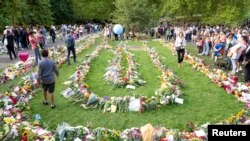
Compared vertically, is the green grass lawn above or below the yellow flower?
below

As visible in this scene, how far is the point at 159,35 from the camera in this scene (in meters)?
47.2

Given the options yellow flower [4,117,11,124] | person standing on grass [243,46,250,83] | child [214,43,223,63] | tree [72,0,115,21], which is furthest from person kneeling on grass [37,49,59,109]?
tree [72,0,115,21]

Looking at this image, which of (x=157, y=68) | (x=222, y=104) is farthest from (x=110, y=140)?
(x=157, y=68)

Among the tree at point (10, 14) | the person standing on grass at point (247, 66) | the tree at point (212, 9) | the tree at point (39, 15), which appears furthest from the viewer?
the tree at point (39, 15)

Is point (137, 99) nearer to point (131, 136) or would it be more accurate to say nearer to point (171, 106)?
point (171, 106)

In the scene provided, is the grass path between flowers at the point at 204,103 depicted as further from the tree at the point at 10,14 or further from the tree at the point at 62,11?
the tree at the point at 62,11

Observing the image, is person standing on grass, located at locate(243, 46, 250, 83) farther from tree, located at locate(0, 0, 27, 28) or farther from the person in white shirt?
tree, located at locate(0, 0, 27, 28)

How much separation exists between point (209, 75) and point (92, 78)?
16.4ft

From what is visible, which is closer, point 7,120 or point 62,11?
point 7,120

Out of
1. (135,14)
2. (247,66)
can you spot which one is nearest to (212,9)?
(135,14)

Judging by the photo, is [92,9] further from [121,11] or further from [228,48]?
[228,48]

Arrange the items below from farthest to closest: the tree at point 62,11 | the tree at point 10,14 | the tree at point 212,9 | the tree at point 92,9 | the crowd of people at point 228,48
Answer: the tree at point 92,9 < the tree at point 62,11 < the tree at point 212,9 < the tree at point 10,14 < the crowd of people at point 228,48

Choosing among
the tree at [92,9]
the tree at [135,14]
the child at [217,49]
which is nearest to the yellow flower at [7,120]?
the child at [217,49]

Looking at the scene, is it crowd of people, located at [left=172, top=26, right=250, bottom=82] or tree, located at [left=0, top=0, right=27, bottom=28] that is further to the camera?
tree, located at [left=0, top=0, right=27, bottom=28]
